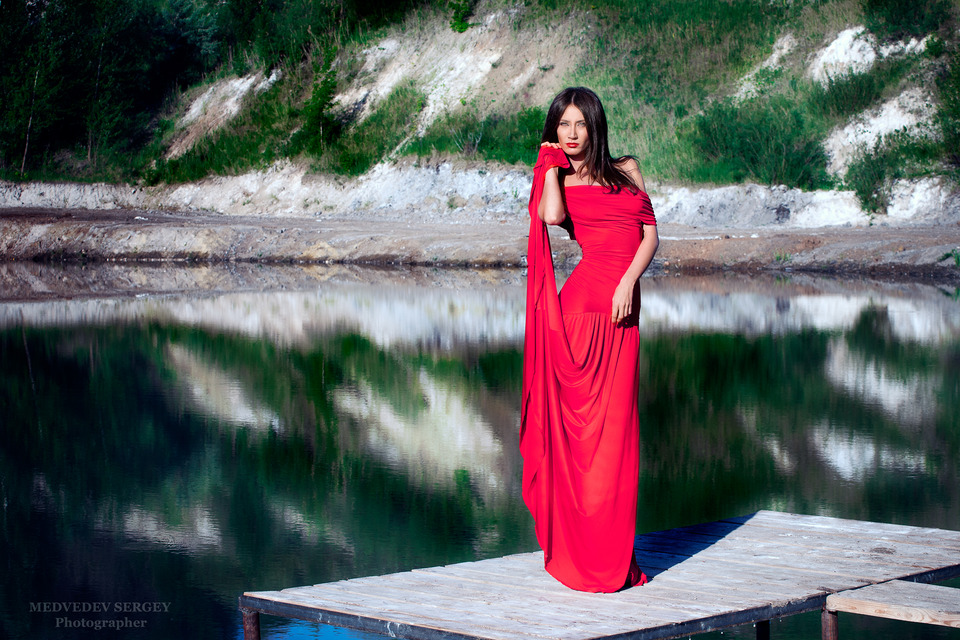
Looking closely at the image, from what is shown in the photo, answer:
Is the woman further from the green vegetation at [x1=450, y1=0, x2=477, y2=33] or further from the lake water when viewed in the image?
the green vegetation at [x1=450, y1=0, x2=477, y2=33]

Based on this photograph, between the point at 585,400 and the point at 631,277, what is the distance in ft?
1.73

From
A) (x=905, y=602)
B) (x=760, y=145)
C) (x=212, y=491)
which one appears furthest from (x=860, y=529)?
(x=760, y=145)

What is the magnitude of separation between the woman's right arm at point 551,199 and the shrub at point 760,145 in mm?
26759

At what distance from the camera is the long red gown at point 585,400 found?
183 inches

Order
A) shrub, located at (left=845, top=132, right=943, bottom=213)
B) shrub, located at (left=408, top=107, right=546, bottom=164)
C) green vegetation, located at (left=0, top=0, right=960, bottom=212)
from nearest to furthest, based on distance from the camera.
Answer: shrub, located at (left=845, top=132, right=943, bottom=213)
green vegetation, located at (left=0, top=0, right=960, bottom=212)
shrub, located at (left=408, top=107, right=546, bottom=164)

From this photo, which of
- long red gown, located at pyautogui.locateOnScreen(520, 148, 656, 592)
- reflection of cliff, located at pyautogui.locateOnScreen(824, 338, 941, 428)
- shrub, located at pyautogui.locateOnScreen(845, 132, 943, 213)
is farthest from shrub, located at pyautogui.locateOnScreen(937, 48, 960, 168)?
long red gown, located at pyautogui.locateOnScreen(520, 148, 656, 592)

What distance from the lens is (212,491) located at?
8.55 metres

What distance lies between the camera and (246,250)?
104 feet

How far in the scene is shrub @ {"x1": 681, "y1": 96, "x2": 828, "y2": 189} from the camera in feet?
100

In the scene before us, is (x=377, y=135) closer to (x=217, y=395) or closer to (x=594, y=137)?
(x=217, y=395)

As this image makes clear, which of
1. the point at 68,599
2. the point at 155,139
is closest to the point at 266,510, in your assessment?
the point at 68,599

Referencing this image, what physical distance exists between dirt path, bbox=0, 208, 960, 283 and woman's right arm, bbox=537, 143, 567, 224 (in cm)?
2025

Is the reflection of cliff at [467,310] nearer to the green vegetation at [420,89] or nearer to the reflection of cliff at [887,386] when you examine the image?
the reflection of cliff at [887,386]

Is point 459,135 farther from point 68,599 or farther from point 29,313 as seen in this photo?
point 68,599
